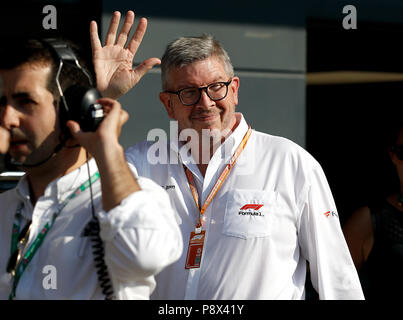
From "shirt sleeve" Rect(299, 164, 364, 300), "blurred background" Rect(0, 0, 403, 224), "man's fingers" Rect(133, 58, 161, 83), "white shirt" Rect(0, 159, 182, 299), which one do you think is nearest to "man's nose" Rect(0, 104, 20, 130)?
"white shirt" Rect(0, 159, 182, 299)

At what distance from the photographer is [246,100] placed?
219 inches

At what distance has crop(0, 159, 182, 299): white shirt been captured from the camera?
1789 millimetres

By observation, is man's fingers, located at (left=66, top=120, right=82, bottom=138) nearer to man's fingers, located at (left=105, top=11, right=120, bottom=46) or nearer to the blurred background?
man's fingers, located at (left=105, top=11, right=120, bottom=46)

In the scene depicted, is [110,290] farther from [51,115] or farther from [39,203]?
[51,115]

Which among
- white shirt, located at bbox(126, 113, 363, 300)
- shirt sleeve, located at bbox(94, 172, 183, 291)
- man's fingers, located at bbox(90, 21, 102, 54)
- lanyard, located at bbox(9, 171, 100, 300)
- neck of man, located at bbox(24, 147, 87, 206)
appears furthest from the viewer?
man's fingers, located at bbox(90, 21, 102, 54)

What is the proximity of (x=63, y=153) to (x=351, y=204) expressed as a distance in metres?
4.05

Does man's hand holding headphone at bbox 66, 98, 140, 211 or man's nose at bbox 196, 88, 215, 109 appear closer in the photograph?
man's hand holding headphone at bbox 66, 98, 140, 211

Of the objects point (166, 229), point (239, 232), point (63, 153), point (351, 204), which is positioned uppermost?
point (63, 153)

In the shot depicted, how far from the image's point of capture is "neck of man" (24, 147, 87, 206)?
6.77ft

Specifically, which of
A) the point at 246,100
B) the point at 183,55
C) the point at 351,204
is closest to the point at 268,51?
the point at 246,100

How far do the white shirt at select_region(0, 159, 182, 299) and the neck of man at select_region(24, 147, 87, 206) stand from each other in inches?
1.7

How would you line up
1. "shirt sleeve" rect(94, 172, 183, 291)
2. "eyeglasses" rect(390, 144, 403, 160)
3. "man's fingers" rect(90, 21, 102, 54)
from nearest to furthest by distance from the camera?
1. "shirt sleeve" rect(94, 172, 183, 291)
2. "man's fingers" rect(90, 21, 102, 54)
3. "eyeglasses" rect(390, 144, 403, 160)

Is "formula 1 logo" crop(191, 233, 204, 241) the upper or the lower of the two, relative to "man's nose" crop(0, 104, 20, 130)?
lower

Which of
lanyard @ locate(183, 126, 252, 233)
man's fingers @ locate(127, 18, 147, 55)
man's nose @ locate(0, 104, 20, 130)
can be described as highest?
man's fingers @ locate(127, 18, 147, 55)
